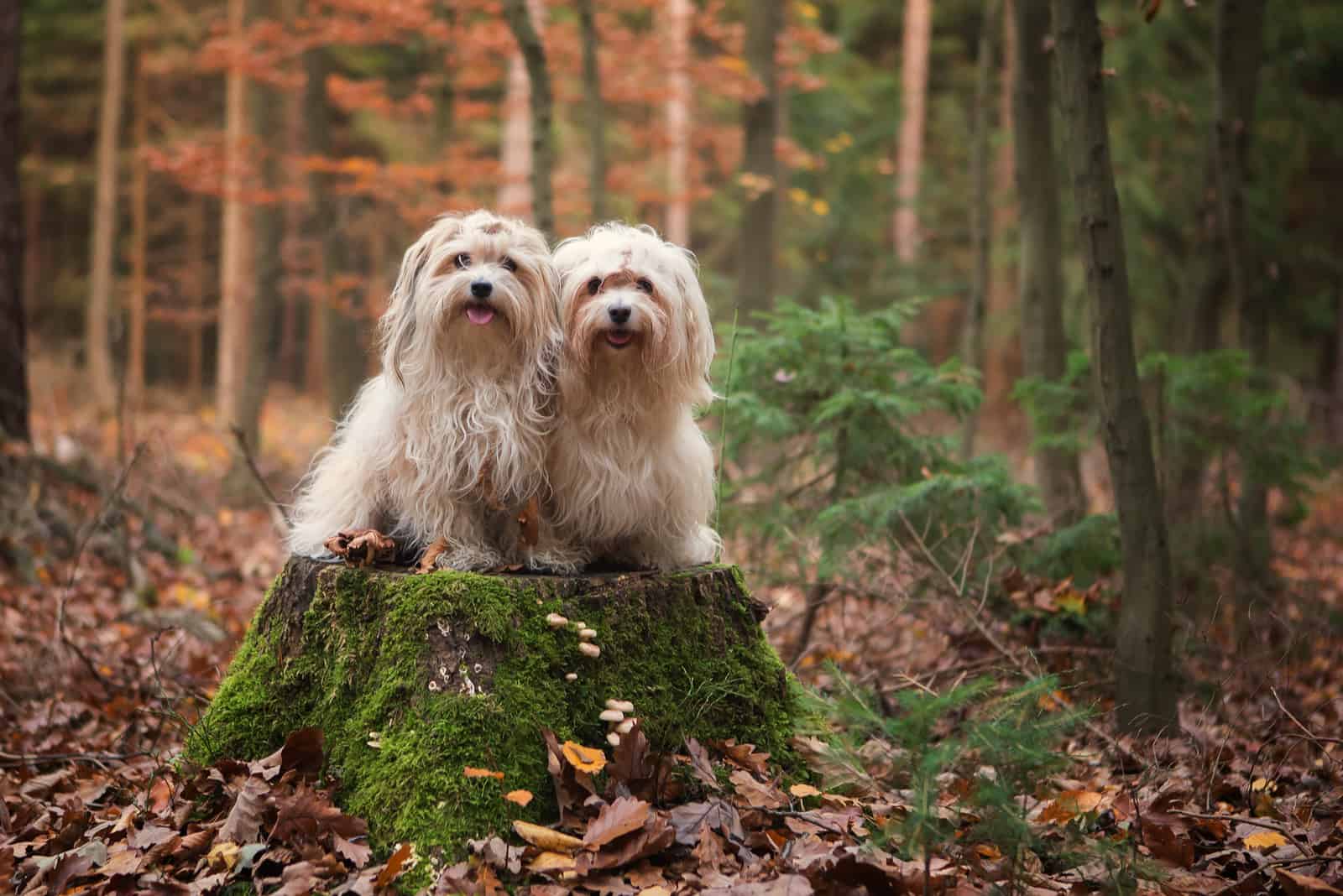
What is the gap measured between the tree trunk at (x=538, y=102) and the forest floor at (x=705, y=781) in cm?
349

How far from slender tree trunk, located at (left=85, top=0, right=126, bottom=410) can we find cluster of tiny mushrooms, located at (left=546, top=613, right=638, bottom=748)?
641 inches

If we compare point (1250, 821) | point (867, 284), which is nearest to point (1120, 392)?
point (1250, 821)

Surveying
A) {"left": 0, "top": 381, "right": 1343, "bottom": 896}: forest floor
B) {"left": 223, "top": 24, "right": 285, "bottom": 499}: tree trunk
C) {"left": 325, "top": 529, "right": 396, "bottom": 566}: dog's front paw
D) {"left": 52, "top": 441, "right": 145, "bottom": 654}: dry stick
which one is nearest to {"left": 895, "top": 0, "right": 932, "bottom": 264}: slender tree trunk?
{"left": 223, "top": 24, "right": 285, "bottom": 499}: tree trunk

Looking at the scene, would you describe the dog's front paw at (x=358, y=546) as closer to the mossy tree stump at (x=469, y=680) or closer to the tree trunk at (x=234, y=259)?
the mossy tree stump at (x=469, y=680)

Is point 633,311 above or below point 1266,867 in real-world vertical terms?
→ above

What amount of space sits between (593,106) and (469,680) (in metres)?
8.71

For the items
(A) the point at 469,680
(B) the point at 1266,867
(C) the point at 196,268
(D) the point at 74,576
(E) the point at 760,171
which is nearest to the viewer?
(B) the point at 1266,867

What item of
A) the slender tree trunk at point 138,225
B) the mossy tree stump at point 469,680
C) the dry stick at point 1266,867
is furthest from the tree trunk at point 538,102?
the slender tree trunk at point 138,225

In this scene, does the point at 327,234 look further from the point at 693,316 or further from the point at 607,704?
the point at 607,704

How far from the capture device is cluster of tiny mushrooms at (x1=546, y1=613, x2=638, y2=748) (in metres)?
3.45

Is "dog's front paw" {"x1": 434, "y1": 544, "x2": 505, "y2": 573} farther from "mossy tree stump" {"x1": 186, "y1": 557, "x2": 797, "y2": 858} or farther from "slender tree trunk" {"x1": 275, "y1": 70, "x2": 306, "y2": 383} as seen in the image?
"slender tree trunk" {"x1": 275, "y1": 70, "x2": 306, "y2": 383}

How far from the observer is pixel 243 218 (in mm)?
15711

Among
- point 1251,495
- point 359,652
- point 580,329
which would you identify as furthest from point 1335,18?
point 359,652

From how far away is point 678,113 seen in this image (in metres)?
18.9
